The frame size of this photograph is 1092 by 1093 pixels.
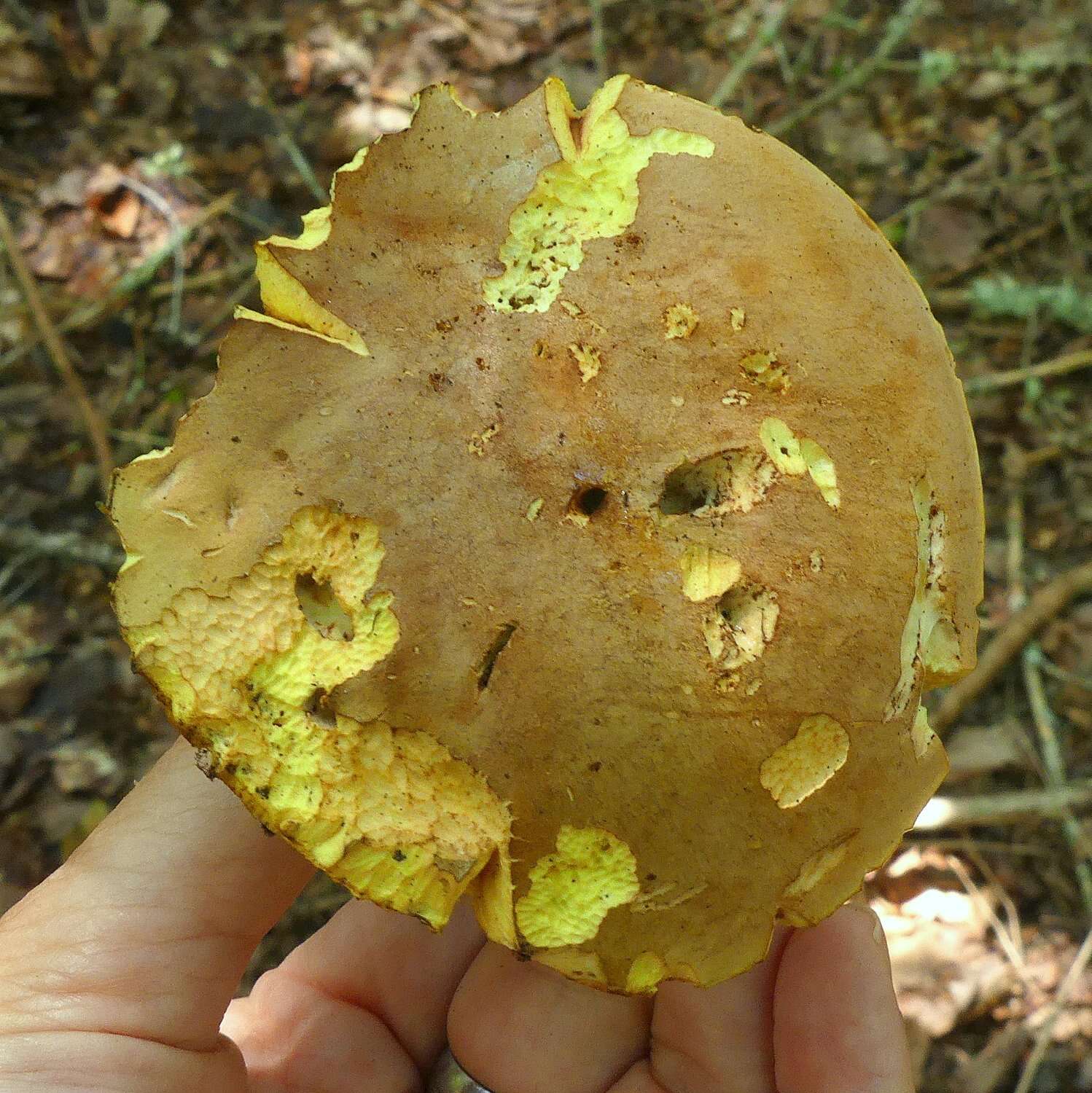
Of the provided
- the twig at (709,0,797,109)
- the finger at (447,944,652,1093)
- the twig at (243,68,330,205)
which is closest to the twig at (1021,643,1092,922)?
the finger at (447,944,652,1093)

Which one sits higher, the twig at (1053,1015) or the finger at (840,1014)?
the finger at (840,1014)

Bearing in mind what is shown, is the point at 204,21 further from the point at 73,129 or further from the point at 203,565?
the point at 203,565

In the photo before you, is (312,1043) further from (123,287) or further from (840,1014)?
(123,287)

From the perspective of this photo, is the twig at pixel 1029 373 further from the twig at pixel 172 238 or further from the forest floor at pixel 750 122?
the twig at pixel 172 238

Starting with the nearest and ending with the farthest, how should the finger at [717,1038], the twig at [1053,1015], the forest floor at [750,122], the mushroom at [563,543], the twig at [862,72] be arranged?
the mushroom at [563,543] → the finger at [717,1038] → the twig at [1053,1015] → the forest floor at [750,122] → the twig at [862,72]

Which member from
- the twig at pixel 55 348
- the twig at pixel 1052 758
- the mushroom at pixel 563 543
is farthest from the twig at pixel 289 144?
the twig at pixel 1052 758

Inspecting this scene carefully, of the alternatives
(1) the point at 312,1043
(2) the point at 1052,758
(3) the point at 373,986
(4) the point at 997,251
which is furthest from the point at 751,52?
(1) the point at 312,1043
